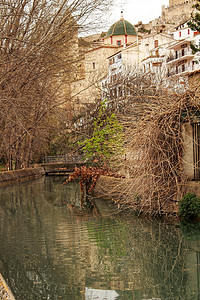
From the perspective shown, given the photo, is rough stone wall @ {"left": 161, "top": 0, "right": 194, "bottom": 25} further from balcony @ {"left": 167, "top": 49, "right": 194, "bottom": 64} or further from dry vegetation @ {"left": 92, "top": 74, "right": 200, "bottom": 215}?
dry vegetation @ {"left": 92, "top": 74, "right": 200, "bottom": 215}

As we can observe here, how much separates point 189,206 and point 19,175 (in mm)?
17093

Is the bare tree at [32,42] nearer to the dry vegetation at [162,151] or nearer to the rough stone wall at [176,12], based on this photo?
the dry vegetation at [162,151]

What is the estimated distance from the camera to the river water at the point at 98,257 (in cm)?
558

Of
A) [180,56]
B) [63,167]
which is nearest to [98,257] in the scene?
[63,167]

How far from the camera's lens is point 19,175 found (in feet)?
83.3

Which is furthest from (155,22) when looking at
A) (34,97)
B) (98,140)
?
(34,97)

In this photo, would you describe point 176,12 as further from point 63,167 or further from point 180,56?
point 63,167

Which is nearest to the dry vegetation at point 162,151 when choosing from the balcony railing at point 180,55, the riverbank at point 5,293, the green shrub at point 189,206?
the green shrub at point 189,206

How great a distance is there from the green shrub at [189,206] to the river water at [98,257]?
49cm

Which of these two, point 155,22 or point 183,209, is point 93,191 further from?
point 155,22

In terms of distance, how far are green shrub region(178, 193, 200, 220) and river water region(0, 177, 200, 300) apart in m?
0.49

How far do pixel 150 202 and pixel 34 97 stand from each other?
3942 millimetres

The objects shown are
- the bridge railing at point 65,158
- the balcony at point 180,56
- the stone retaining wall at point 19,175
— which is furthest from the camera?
the balcony at point 180,56

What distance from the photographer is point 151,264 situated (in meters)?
6.74
